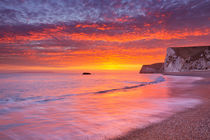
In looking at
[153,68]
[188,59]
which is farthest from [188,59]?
[153,68]

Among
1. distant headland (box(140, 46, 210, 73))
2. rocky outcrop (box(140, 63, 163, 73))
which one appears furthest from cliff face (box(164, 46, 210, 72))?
rocky outcrop (box(140, 63, 163, 73))

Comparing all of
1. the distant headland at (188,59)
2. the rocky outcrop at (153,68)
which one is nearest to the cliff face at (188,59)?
the distant headland at (188,59)

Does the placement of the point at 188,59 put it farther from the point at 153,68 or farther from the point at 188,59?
the point at 153,68

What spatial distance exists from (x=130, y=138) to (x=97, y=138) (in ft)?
1.91

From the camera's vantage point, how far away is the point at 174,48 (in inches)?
2766

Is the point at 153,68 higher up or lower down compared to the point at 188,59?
lower down

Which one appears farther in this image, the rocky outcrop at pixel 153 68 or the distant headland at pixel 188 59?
the rocky outcrop at pixel 153 68

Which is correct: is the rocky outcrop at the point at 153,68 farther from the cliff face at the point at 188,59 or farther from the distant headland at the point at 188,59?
the cliff face at the point at 188,59

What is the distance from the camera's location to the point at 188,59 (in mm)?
65125

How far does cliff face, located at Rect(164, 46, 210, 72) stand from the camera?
205 ft

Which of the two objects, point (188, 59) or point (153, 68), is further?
point (153, 68)

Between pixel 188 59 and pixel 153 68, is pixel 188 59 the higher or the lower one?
the higher one

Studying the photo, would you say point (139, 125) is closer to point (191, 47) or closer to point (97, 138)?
point (97, 138)

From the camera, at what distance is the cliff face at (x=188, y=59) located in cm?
6259
